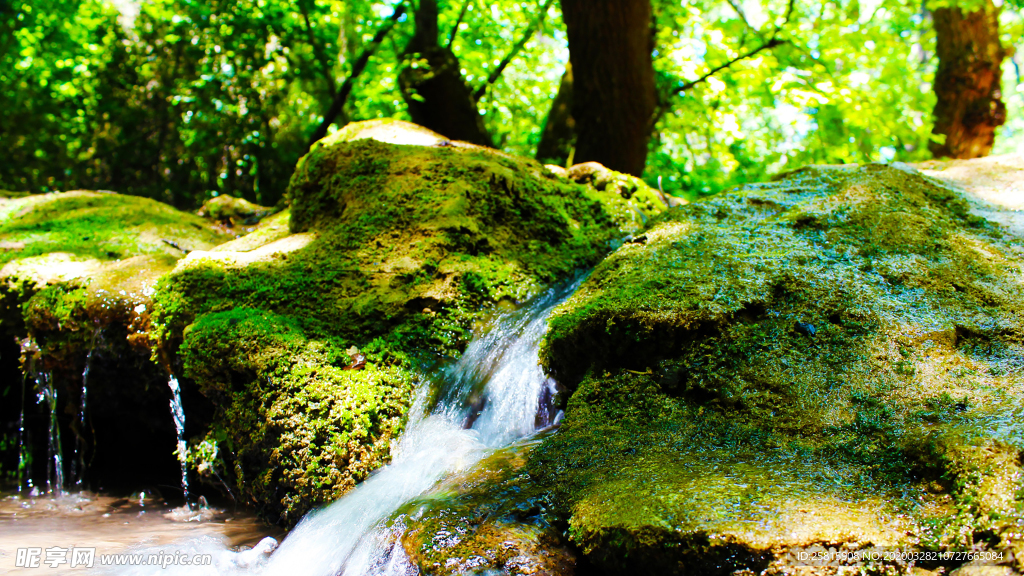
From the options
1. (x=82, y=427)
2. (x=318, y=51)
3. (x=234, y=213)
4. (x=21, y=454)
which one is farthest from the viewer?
(x=318, y=51)

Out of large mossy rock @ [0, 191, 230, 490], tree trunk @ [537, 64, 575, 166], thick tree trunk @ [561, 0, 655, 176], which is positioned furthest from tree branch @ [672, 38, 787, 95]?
large mossy rock @ [0, 191, 230, 490]

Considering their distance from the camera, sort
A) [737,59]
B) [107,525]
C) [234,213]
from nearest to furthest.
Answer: [107,525] < [234,213] < [737,59]

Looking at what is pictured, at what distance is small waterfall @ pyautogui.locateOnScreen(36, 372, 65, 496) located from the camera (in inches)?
159

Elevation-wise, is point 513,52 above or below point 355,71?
above

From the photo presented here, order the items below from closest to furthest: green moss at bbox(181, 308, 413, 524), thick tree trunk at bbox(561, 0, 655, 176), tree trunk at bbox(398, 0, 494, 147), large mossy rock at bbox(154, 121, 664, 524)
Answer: green moss at bbox(181, 308, 413, 524) → large mossy rock at bbox(154, 121, 664, 524) → thick tree trunk at bbox(561, 0, 655, 176) → tree trunk at bbox(398, 0, 494, 147)

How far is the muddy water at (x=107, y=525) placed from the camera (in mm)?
2891

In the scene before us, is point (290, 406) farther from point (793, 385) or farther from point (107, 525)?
point (793, 385)

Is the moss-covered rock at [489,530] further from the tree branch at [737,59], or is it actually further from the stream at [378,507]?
the tree branch at [737,59]

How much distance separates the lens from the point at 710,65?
7625 mm

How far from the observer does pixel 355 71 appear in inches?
293

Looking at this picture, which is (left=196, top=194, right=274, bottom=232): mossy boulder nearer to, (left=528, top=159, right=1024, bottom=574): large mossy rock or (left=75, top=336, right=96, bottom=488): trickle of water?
(left=75, top=336, right=96, bottom=488): trickle of water

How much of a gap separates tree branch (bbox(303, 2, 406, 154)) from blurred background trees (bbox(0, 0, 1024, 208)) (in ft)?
0.09

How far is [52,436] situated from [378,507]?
3226 mm

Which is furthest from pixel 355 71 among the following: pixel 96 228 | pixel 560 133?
pixel 96 228
